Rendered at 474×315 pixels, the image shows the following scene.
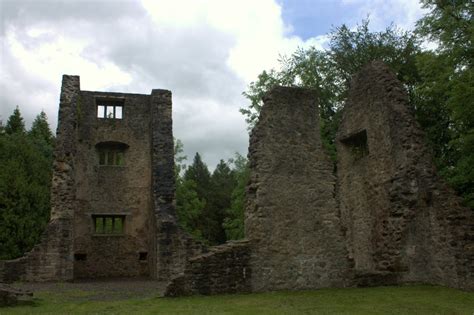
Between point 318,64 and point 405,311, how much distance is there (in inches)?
776

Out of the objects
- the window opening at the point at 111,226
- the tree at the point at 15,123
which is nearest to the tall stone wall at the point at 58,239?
the window opening at the point at 111,226

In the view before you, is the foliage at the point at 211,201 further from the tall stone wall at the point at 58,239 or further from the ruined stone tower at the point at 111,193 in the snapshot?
the tall stone wall at the point at 58,239

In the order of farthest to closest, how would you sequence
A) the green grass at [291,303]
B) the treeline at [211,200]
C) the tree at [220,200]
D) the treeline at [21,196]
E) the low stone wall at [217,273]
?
the tree at [220,200] < the treeline at [211,200] < the treeline at [21,196] < the low stone wall at [217,273] < the green grass at [291,303]

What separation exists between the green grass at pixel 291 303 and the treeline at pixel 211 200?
16862 millimetres

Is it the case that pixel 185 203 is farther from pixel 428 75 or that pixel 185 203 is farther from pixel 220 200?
pixel 428 75

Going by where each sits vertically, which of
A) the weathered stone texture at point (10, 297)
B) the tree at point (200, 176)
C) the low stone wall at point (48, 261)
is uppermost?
the tree at point (200, 176)

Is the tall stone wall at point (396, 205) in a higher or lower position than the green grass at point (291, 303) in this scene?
higher

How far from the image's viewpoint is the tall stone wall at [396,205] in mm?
13078

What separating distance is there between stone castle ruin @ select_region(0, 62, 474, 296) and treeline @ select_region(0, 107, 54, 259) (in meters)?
6.99

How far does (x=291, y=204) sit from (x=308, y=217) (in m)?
0.58

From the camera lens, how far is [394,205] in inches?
548

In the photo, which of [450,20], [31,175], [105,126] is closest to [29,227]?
[31,175]

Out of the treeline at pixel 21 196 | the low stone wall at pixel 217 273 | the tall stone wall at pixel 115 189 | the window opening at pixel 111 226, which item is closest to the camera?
the low stone wall at pixel 217 273

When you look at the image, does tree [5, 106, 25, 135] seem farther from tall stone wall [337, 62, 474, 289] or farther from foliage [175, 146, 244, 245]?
tall stone wall [337, 62, 474, 289]
